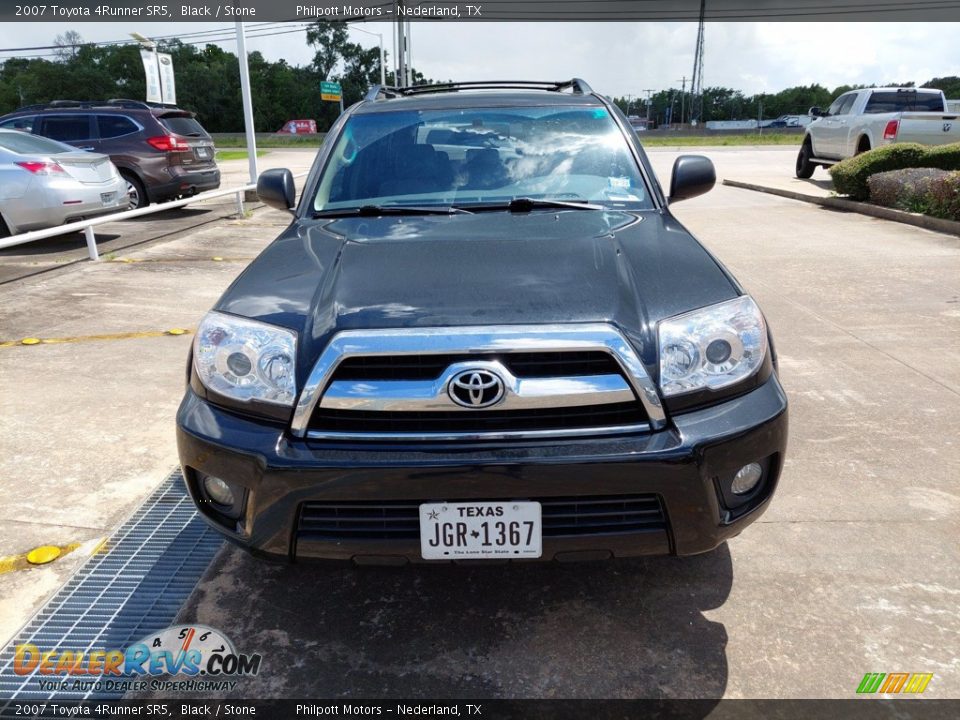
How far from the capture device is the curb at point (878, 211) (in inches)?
380

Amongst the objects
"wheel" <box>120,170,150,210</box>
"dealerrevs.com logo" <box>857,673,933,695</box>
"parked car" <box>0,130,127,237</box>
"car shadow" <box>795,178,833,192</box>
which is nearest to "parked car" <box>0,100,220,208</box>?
"wheel" <box>120,170,150,210</box>

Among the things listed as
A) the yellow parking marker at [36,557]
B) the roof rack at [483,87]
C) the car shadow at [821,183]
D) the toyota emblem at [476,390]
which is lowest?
the car shadow at [821,183]

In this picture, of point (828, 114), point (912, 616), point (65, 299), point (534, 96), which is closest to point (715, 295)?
point (912, 616)

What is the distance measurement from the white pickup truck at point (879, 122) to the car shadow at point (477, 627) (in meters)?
13.6

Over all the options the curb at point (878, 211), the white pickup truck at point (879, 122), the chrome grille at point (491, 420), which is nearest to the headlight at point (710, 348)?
the chrome grille at point (491, 420)

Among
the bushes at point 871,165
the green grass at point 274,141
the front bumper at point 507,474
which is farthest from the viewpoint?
the green grass at point 274,141

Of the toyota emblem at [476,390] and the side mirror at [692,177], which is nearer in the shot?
the toyota emblem at [476,390]

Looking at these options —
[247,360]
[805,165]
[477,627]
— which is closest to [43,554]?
[247,360]

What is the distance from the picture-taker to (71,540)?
298 centimetres

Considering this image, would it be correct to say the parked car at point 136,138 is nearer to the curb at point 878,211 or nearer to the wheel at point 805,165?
the curb at point 878,211

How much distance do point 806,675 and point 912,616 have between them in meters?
0.51

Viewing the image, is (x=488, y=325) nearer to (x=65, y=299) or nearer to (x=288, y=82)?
(x=65, y=299)

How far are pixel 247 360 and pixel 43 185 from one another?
8196 millimetres

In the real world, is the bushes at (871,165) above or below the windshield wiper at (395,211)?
below
